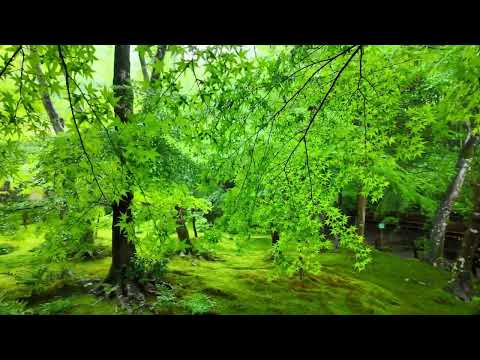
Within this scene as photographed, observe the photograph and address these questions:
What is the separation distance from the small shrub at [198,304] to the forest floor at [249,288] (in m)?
0.02

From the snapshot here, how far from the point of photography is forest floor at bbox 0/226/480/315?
5.46 metres

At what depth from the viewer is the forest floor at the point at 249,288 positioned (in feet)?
17.9

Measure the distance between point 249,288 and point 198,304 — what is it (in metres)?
1.61

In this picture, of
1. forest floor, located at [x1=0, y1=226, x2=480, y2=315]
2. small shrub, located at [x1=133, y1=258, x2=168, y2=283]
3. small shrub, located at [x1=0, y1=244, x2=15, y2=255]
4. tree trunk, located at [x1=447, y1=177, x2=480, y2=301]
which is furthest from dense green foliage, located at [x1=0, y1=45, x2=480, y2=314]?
small shrub, located at [x1=0, y1=244, x2=15, y2=255]

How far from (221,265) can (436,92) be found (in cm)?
687

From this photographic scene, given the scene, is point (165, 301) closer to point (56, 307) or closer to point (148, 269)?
point (148, 269)

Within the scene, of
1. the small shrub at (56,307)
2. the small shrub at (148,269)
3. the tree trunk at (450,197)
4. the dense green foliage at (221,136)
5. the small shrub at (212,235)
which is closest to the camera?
the dense green foliage at (221,136)

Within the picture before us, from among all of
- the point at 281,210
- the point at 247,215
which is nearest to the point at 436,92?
the point at 281,210

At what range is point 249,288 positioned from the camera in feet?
21.8

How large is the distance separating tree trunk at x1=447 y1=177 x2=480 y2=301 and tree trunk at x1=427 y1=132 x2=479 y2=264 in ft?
6.03

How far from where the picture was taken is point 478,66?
275 cm

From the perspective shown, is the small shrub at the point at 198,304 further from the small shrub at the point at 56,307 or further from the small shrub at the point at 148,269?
the small shrub at the point at 56,307

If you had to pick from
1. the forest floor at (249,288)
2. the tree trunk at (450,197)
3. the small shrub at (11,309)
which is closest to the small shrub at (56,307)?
the forest floor at (249,288)
